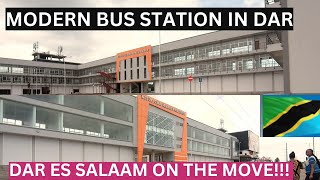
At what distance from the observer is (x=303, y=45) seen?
52.7ft

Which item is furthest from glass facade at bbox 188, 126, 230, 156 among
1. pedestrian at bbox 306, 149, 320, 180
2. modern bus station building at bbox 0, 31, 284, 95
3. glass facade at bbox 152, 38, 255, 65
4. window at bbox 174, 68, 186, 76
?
window at bbox 174, 68, 186, 76

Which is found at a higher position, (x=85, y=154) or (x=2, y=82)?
(x=2, y=82)

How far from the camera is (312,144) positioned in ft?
11.7

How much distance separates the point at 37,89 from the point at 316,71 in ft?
382

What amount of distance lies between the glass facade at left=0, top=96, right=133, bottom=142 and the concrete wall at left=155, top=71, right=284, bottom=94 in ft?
167

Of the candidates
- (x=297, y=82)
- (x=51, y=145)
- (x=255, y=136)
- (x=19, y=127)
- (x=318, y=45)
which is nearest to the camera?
(x=19, y=127)

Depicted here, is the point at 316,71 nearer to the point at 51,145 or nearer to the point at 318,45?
the point at 318,45

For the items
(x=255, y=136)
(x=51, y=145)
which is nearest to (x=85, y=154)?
(x=51, y=145)

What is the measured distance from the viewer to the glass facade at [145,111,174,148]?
3.58m

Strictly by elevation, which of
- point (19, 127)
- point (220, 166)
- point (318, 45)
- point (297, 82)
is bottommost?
point (220, 166)

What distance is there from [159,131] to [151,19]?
8112 mm

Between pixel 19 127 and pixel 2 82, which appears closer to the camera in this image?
pixel 19 127

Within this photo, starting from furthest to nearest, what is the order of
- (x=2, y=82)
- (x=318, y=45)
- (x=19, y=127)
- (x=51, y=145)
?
(x=2, y=82)
(x=318, y=45)
(x=51, y=145)
(x=19, y=127)

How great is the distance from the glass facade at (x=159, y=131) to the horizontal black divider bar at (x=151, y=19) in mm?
7002
